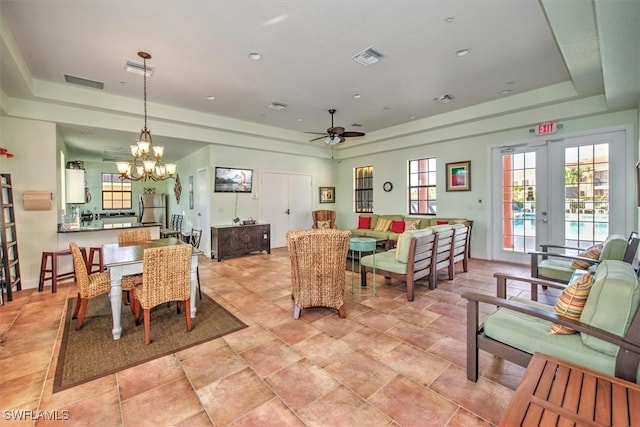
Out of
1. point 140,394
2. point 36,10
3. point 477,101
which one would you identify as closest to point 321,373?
point 140,394

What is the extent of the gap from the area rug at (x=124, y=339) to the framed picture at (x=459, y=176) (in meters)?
5.61

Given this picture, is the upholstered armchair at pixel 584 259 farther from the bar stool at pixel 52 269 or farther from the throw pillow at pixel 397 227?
the bar stool at pixel 52 269

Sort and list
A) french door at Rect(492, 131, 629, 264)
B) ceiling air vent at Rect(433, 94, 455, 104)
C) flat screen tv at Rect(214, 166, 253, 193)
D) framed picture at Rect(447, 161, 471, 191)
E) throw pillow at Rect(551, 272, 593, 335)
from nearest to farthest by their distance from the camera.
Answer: throw pillow at Rect(551, 272, 593, 335)
french door at Rect(492, 131, 629, 264)
ceiling air vent at Rect(433, 94, 455, 104)
framed picture at Rect(447, 161, 471, 191)
flat screen tv at Rect(214, 166, 253, 193)

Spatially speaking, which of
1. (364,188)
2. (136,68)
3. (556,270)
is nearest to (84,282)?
(136,68)

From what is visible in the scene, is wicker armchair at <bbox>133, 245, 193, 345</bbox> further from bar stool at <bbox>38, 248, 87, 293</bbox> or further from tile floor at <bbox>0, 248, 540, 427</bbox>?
bar stool at <bbox>38, 248, 87, 293</bbox>

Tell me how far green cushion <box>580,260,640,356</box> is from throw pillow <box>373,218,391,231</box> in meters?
5.71

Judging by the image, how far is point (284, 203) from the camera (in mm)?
8195

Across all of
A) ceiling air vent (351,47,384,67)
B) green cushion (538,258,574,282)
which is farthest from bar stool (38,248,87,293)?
green cushion (538,258,574,282)

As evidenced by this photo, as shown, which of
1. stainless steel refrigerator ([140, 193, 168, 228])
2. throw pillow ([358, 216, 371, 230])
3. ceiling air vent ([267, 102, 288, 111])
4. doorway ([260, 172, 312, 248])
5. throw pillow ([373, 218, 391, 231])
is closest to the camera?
ceiling air vent ([267, 102, 288, 111])

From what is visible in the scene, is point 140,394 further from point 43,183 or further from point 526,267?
point 526,267

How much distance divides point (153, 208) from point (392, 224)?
30.5ft

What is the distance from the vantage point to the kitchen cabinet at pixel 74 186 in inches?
243

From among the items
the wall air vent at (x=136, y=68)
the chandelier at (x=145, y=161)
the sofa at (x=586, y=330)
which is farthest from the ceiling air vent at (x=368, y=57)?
the sofa at (x=586, y=330)

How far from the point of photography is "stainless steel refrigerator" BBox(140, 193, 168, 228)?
1112 centimetres
